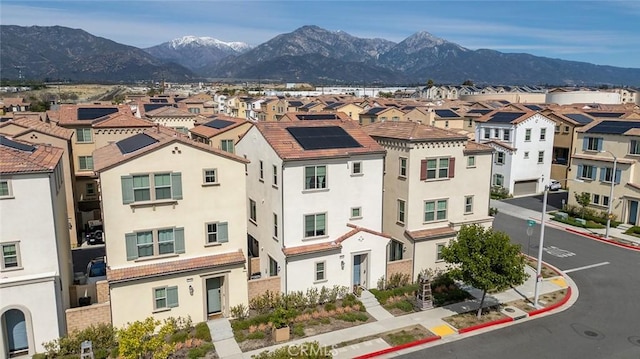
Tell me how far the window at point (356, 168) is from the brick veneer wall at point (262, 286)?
7547 mm

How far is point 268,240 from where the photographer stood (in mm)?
26953

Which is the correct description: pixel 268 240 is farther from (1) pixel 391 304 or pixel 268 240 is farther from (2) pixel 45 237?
(2) pixel 45 237

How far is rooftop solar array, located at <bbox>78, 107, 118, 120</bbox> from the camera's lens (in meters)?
41.6

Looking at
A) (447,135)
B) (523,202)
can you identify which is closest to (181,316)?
(447,135)

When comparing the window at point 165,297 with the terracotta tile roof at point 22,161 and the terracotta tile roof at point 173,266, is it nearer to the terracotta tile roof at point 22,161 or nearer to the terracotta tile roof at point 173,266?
the terracotta tile roof at point 173,266

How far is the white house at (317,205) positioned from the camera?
24.8 metres

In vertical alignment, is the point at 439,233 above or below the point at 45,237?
below

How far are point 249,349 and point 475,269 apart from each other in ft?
38.4

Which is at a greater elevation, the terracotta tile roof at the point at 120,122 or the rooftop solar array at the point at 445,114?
the terracotta tile roof at the point at 120,122

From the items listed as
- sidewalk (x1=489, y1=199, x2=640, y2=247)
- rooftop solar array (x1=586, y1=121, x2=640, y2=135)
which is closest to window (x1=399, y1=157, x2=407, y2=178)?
sidewalk (x1=489, y1=199, x2=640, y2=247)

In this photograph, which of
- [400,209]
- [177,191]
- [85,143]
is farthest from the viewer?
[85,143]

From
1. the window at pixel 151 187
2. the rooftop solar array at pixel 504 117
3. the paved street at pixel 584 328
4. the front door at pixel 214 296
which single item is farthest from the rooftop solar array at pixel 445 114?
the window at pixel 151 187

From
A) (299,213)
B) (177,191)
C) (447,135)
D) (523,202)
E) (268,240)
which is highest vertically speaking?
(447,135)

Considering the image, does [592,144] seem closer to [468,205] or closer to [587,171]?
[587,171]
